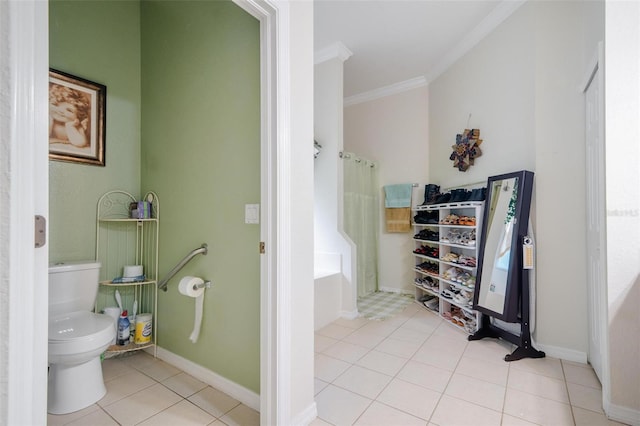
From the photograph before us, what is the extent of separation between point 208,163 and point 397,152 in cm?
286

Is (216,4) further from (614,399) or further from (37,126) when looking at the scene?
(614,399)

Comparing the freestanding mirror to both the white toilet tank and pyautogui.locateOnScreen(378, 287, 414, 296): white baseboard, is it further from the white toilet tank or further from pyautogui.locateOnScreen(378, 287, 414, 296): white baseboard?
the white toilet tank

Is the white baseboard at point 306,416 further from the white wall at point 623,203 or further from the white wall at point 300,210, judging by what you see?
the white wall at point 623,203

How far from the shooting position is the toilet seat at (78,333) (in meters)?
1.51

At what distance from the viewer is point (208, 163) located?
187 cm

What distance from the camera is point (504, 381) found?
184 cm

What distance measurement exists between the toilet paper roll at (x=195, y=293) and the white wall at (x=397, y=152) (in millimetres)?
2787

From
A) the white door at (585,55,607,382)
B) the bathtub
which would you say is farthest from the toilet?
the white door at (585,55,607,382)

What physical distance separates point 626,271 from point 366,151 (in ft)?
10.6

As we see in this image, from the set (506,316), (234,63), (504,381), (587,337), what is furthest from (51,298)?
(587,337)

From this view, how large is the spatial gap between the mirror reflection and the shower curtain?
131 centimetres

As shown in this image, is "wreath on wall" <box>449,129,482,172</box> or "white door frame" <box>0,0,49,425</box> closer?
"white door frame" <box>0,0,49,425</box>

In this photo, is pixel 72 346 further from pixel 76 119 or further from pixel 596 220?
pixel 596 220

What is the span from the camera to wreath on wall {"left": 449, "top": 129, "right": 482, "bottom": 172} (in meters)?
2.87
